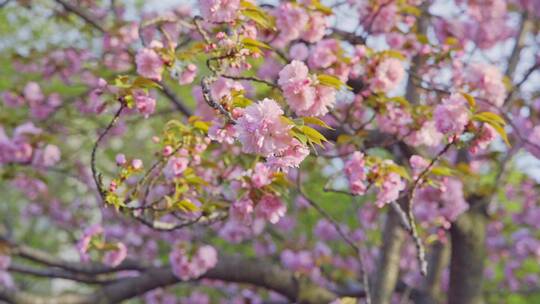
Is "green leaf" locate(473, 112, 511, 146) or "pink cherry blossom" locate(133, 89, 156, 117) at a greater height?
"green leaf" locate(473, 112, 511, 146)

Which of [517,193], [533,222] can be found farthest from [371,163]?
[533,222]

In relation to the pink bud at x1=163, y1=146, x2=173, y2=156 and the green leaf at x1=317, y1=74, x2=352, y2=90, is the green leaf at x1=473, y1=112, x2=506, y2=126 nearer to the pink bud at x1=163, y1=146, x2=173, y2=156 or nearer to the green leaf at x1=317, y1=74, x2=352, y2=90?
the green leaf at x1=317, y1=74, x2=352, y2=90

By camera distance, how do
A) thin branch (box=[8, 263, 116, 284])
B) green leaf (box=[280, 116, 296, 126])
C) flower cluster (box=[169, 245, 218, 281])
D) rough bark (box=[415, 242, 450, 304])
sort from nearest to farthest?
green leaf (box=[280, 116, 296, 126]), flower cluster (box=[169, 245, 218, 281]), thin branch (box=[8, 263, 116, 284]), rough bark (box=[415, 242, 450, 304])

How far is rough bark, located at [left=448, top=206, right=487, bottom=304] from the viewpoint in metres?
4.49

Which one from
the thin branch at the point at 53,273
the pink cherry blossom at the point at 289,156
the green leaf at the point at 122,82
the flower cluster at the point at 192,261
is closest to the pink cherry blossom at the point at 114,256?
the flower cluster at the point at 192,261

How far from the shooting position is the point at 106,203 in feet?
8.65

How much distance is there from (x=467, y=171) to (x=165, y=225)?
5.72 feet

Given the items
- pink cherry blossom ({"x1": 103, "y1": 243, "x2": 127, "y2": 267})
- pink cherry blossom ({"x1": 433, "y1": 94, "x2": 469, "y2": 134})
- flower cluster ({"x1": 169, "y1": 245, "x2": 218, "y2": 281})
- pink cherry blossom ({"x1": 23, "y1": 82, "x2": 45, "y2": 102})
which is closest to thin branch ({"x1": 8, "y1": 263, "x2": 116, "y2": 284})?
pink cherry blossom ({"x1": 103, "y1": 243, "x2": 127, "y2": 267})

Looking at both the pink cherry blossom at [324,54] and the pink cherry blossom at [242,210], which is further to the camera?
the pink cherry blossom at [324,54]

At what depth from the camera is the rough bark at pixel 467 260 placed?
449 cm

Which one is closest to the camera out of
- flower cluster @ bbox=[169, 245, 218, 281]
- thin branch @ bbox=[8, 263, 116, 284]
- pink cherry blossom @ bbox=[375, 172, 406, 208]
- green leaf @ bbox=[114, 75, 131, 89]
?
green leaf @ bbox=[114, 75, 131, 89]

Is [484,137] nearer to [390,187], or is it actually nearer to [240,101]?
[390,187]

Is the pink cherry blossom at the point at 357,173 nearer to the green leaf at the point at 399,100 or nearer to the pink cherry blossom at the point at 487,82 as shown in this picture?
the green leaf at the point at 399,100

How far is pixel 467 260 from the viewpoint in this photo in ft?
14.8
